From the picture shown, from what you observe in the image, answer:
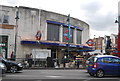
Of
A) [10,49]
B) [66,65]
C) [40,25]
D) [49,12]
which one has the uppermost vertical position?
[49,12]

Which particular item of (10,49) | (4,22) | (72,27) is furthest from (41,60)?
(72,27)

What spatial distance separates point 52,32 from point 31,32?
4702 millimetres

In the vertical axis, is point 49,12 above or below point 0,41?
above

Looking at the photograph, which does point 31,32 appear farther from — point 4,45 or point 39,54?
point 39,54

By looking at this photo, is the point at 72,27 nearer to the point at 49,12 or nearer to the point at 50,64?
the point at 49,12

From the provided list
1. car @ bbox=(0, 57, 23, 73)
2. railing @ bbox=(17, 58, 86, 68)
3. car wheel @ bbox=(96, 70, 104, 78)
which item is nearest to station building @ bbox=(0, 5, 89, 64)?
railing @ bbox=(17, 58, 86, 68)

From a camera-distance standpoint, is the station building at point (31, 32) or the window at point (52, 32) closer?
the station building at point (31, 32)

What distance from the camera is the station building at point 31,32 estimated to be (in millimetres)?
29344

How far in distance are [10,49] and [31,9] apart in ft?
25.2

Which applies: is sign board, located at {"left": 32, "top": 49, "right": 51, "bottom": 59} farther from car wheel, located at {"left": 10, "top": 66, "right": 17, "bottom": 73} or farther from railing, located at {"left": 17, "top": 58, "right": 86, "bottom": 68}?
car wheel, located at {"left": 10, "top": 66, "right": 17, "bottom": 73}

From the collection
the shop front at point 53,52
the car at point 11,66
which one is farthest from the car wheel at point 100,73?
the shop front at point 53,52

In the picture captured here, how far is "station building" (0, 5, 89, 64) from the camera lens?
29344 mm

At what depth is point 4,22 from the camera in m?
29.7

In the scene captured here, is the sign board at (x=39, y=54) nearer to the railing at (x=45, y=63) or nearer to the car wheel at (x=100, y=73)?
the railing at (x=45, y=63)
